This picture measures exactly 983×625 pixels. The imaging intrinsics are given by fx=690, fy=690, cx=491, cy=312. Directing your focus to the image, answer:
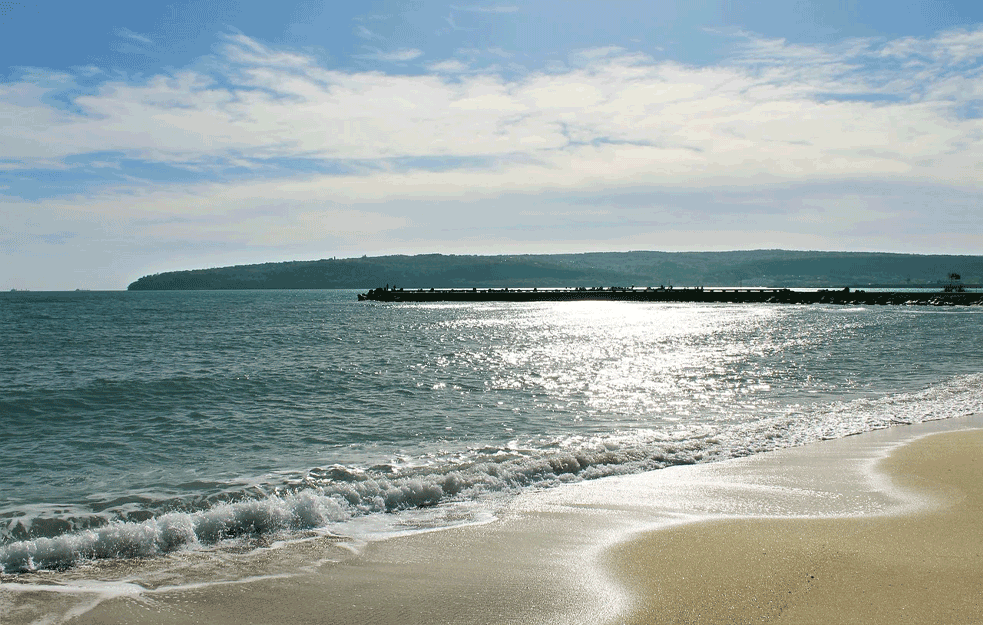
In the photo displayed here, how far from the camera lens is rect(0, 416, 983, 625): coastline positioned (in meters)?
5.71

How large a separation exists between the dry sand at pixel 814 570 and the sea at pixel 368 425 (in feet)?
9.47

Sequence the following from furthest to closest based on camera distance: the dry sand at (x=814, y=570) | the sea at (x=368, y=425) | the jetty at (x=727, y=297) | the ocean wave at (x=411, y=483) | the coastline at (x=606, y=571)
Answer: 1. the jetty at (x=727, y=297)
2. the sea at (x=368, y=425)
3. the ocean wave at (x=411, y=483)
4. the coastline at (x=606, y=571)
5. the dry sand at (x=814, y=570)

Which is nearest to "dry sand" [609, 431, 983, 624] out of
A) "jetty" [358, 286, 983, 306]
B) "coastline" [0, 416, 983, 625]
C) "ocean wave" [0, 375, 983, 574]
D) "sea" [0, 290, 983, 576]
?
"coastline" [0, 416, 983, 625]

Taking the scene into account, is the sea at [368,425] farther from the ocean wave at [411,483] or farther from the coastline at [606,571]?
the coastline at [606,571]

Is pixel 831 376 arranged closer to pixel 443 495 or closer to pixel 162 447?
pixel 443 495

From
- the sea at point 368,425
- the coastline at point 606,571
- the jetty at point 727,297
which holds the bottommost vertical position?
the sea at point 368,425

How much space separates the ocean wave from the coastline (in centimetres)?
60

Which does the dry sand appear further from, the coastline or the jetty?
the jetty

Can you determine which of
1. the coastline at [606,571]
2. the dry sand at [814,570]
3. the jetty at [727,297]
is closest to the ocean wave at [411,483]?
the coastline at [606,571]

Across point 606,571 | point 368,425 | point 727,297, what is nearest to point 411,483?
point 606,571

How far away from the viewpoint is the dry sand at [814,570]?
18.0ft

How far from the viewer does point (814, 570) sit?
20.7 ft

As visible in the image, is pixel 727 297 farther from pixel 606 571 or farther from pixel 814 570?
pixel 606 571

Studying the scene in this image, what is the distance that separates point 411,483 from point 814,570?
5.40m
